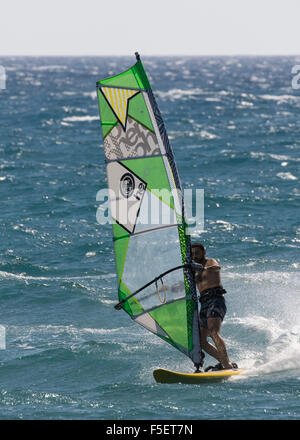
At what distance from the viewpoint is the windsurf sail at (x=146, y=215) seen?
922 cm

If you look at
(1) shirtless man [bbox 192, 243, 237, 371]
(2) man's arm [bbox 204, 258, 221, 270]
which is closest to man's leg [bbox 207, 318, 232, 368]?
(1) shirtless man [bbox 192, 243, 237, 371]

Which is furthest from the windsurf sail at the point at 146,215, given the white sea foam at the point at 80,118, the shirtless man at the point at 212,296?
the white sea foam at the point at 80,118

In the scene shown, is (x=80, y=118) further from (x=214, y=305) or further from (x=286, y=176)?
(x=214, y=305)

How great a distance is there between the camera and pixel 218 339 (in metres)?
9.65

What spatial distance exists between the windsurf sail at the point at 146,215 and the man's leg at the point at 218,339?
19cm

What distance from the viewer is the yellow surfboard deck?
375 inches

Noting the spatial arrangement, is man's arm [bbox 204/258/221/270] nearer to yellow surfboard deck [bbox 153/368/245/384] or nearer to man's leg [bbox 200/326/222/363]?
A: man's leg [bbox 200/326/222/363]

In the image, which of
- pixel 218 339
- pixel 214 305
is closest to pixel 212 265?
pixel 214 305

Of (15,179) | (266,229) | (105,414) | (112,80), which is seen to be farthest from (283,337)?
(15,179)

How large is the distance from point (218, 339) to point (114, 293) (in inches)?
185

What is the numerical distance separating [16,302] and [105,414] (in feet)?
17.0

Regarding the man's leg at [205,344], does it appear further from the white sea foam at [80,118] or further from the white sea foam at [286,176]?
the white sea foam at [80,118]

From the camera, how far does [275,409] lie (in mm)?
8836
